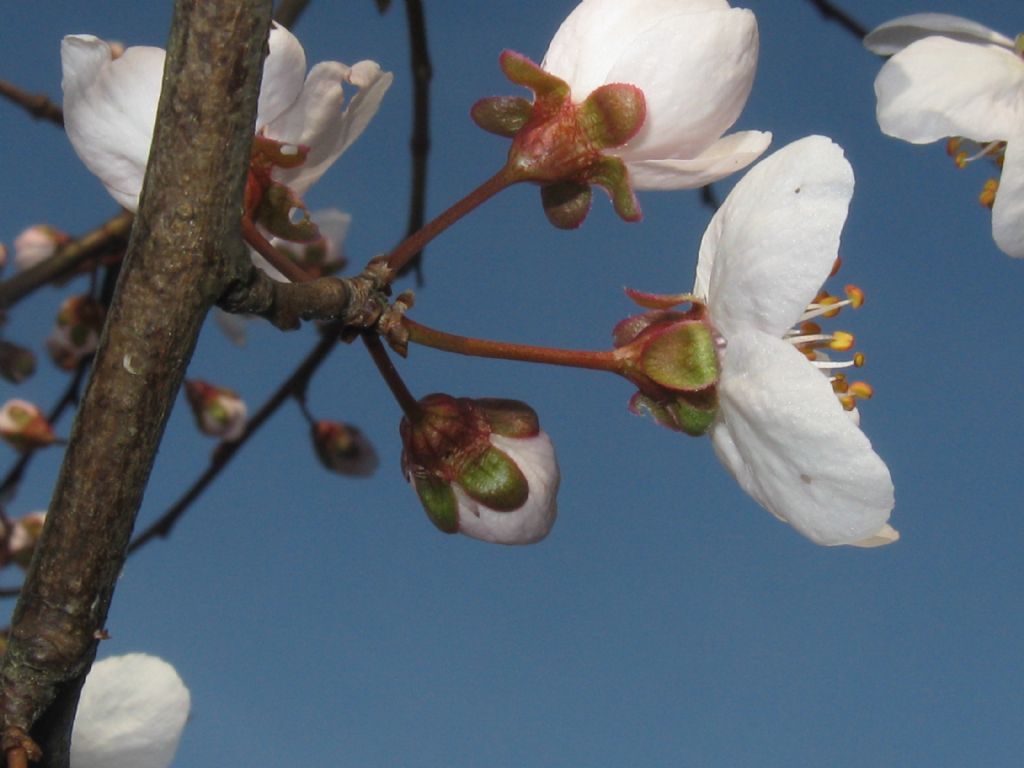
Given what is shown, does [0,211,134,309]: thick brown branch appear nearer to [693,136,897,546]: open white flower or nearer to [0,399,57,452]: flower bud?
[0,399,57,452]: flower bud

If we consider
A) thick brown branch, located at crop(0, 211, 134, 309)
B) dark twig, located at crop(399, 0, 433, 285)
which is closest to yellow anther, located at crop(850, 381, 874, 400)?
dark twig, located at crop(399, 0, 433, 285)

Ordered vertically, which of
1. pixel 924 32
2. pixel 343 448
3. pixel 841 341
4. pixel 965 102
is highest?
pixel 343 448

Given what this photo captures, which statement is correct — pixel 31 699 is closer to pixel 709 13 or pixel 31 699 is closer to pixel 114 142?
pixel 114 142

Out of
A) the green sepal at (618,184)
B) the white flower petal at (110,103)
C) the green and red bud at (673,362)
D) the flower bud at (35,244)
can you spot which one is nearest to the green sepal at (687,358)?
the green and red bud at (673,362)

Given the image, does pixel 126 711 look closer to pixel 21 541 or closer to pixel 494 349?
pixel 494 349

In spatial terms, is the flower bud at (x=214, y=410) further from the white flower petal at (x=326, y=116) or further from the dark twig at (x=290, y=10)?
the white flower petal at (x=326, y=116)

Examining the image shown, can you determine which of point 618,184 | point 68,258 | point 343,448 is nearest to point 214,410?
point 343,448

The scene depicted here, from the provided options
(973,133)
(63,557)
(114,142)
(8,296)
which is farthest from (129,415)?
(8,296)
